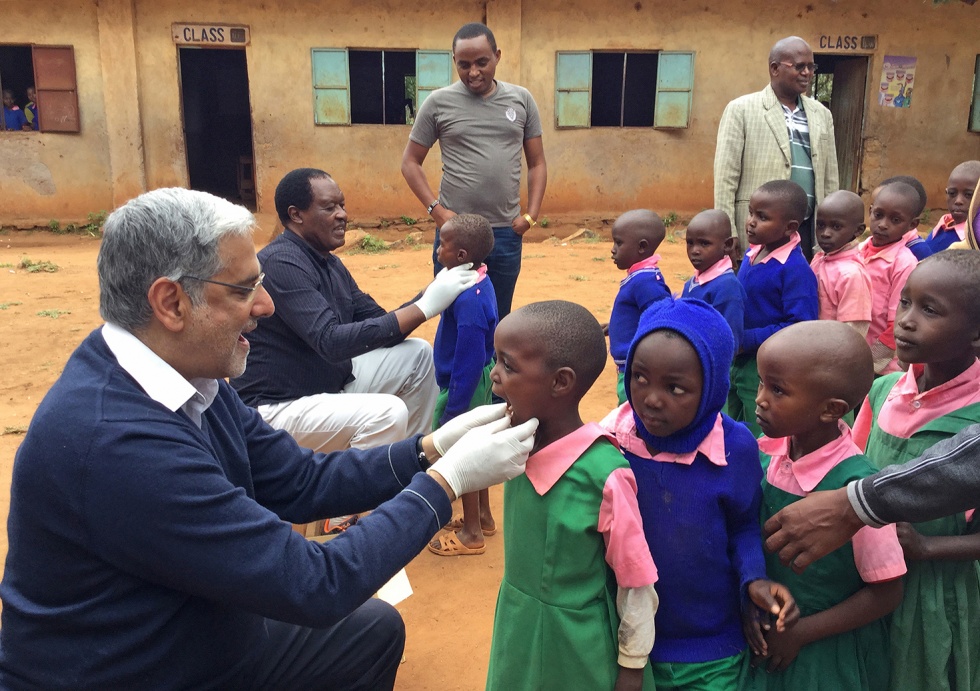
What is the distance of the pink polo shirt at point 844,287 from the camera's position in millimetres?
3449

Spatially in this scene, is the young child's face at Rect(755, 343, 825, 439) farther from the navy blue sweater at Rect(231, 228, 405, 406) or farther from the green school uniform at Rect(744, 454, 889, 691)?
the navy blue sweater at Rect(231, 228, 405, 406)

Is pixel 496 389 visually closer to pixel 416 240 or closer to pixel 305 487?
pixel 305 487

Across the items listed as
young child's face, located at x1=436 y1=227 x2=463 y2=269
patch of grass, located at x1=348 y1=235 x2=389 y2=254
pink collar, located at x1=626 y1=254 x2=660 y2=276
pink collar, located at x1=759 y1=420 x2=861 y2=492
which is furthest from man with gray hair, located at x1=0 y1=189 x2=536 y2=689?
patch of grass, located at x1=348 y1=235 x2=389 y2=254

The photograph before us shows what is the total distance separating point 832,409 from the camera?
5.70 feet

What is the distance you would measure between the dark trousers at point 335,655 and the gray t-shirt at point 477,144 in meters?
2.97

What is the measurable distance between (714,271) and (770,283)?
0.24 metres

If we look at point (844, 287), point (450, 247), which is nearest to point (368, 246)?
point (450, 247)

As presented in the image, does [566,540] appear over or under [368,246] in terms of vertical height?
over

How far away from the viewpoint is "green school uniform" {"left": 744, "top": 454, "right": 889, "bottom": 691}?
69.9 inches

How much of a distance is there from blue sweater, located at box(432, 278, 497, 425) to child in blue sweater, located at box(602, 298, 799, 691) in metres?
1.52

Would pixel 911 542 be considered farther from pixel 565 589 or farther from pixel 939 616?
pixel 565 589

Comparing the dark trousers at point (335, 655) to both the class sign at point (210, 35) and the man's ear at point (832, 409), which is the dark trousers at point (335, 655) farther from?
the class sign at point (210, 35)

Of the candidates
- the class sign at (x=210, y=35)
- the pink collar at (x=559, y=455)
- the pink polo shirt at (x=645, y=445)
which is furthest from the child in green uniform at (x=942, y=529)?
the class sign at (x=210, y=35)

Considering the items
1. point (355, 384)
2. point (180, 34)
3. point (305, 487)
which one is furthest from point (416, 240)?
point (305, 487)
